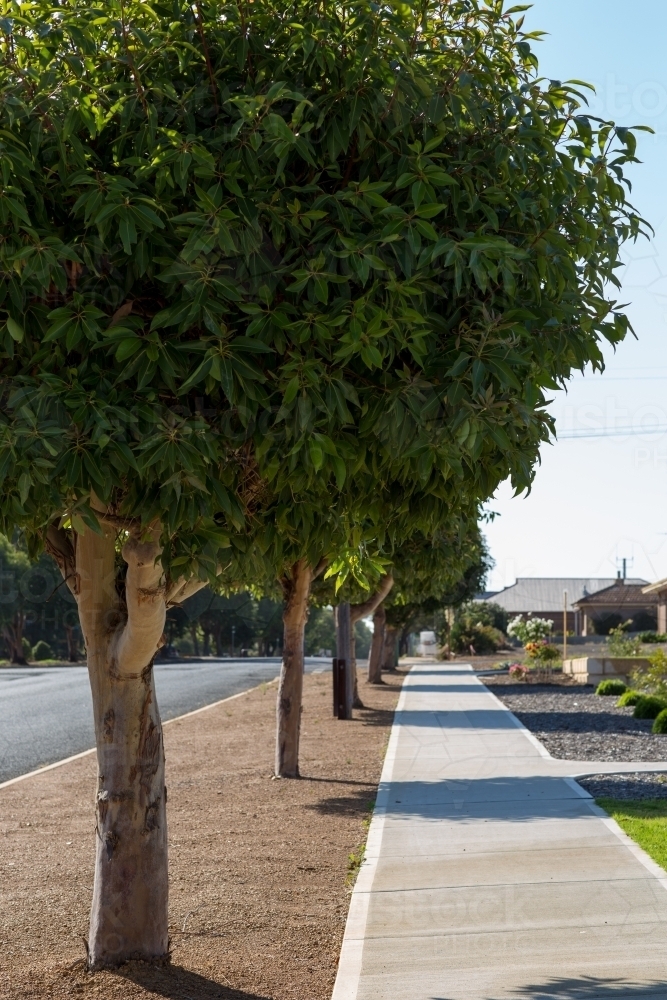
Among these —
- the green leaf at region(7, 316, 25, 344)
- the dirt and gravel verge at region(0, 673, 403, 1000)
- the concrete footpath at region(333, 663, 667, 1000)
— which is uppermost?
the green leaf at region(7, 316, 25, 344)

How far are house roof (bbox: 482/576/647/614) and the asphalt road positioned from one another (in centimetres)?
5132

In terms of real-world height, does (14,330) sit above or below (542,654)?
above

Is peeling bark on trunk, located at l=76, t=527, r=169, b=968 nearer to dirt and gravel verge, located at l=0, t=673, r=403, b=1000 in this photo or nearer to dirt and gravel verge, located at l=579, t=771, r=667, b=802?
dirt and gravel verge, located at l=0, t=673, r=403, b=1000

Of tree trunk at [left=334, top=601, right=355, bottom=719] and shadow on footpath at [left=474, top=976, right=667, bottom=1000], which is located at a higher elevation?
tree trunk at [left=334, top=601, right=355, bottom=719]

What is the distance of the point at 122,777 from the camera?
6020 millimetres

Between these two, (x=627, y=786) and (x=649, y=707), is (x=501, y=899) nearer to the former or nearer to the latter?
(x=627, y=786)

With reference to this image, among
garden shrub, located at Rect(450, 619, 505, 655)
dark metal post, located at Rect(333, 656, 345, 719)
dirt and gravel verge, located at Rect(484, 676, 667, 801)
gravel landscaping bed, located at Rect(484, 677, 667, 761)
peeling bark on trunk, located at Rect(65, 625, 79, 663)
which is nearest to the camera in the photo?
dirt and gravel verge, located at Rect(484, 676, 667, 801)

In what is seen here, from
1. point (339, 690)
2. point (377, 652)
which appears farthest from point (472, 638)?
point (339, 690)

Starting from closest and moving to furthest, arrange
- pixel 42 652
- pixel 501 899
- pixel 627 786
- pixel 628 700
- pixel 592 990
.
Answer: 1. pixel 592 990
2. pixel 501 899
3. pixel 627 786
4. pixel 628 700
5. pixel 42 652

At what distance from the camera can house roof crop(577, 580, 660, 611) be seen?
230ft

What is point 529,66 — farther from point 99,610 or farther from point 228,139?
point 99,610

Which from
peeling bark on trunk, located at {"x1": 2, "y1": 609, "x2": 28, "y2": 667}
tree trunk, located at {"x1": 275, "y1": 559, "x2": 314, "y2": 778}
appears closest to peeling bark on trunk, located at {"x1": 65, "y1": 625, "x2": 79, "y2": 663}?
peeling bark on trunk, located at {"x1": 2, "y1": 609, "x2": 28, "y2": 667}

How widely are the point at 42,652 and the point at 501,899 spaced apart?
225 feet

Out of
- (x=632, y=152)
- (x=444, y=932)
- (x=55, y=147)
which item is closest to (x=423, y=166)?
(x=632, y=152)
